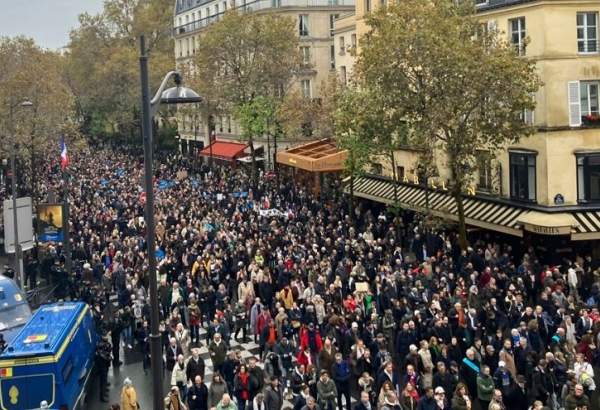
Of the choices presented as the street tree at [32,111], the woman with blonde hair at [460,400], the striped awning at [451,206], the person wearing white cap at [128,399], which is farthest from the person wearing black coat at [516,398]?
the street tree at [32,111]

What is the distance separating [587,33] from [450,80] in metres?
6.91

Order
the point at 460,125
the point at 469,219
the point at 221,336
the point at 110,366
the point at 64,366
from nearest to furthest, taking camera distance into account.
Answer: the point at 64,366
the point at 221,336
the point at 110,366
the point at 460,125
the point at 469,219

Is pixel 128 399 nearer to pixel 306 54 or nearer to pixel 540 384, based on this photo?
pixel 540 384

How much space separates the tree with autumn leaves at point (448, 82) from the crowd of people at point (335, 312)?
4207 mm

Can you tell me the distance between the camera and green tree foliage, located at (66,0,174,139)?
8781cm

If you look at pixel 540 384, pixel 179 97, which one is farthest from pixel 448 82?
pixel 179 97

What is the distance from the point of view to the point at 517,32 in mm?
32562

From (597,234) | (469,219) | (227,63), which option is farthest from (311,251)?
(227,63)

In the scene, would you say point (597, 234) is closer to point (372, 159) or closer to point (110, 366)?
point (372, 159)

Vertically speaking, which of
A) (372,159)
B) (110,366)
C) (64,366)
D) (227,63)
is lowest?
(110,366)

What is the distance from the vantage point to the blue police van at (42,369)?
15781mm

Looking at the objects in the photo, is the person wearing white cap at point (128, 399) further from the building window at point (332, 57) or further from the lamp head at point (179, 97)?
the building window at point (332, 57)

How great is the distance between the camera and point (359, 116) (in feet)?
102

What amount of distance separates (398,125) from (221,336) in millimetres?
13437
